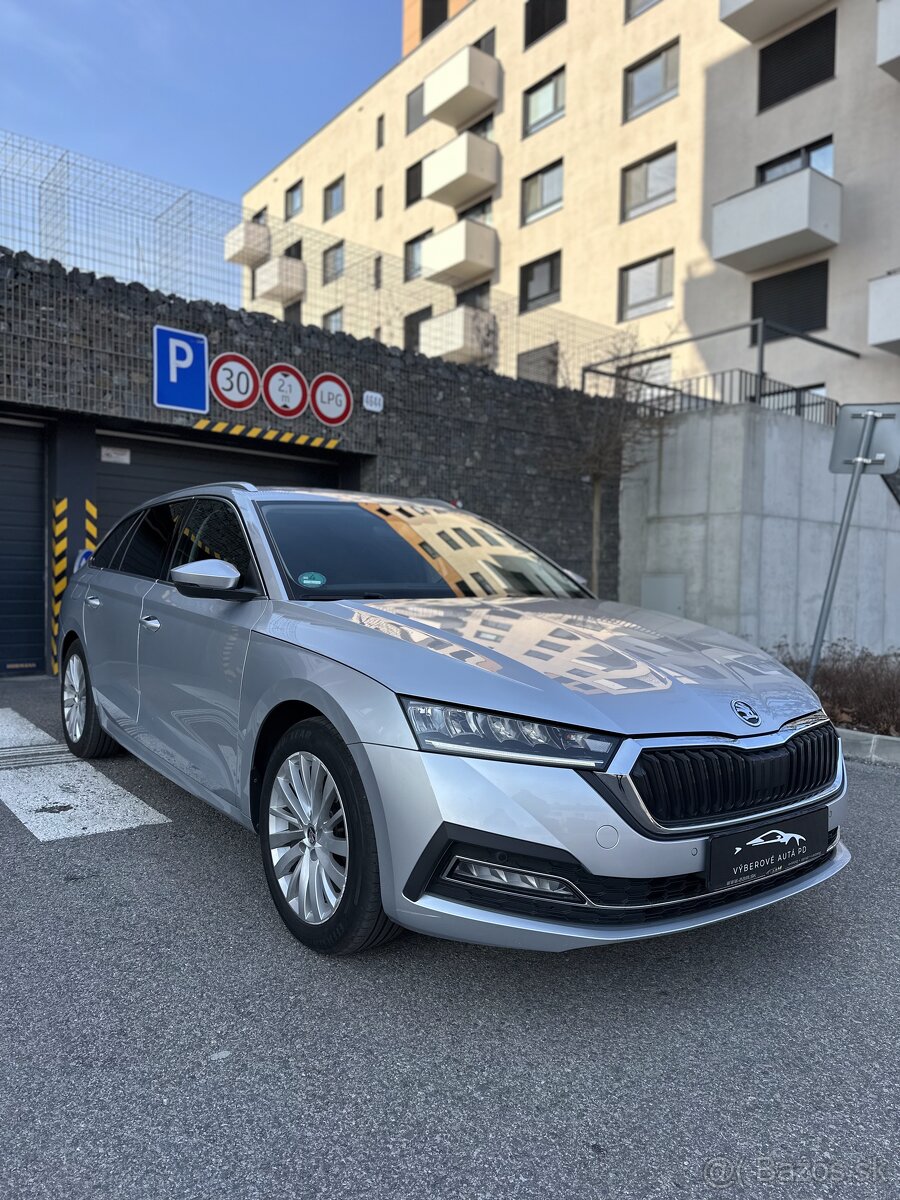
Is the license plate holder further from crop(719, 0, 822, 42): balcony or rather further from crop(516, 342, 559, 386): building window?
crop(719, 0, 822, 42): balcony

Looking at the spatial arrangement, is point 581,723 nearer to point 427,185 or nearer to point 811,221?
point 811,221

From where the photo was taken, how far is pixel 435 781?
233 cm

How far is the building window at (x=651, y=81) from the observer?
66.4 feet

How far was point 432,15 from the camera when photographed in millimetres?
29062

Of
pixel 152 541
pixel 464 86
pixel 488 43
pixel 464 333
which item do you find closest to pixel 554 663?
pixel 152 541

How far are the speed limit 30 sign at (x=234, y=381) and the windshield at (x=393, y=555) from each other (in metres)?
5.91

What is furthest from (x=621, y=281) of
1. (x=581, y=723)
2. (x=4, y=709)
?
(x=581, y=723)

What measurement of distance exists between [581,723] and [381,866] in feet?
2.29

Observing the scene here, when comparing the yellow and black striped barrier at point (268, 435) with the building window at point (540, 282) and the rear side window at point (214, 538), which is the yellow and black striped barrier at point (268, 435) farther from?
the building window at point (540, 282)

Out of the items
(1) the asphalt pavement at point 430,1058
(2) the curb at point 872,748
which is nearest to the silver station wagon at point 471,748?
(1) the asphalt pavement at point 430,1058

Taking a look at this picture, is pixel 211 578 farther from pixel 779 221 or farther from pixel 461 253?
pixel 461 253

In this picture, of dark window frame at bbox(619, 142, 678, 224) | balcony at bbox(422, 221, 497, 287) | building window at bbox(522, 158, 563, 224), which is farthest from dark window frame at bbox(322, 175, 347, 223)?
dark window frame at bbox(619, 142, 678, 224)

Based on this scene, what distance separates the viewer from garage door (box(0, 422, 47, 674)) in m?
9.12

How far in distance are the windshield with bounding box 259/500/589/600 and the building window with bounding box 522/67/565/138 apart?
2266 cm
